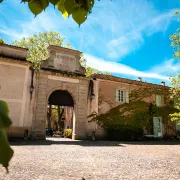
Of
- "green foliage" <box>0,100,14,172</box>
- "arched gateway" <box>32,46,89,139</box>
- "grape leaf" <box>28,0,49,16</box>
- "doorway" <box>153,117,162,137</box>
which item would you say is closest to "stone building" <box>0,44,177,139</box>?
"arched gateway" <box>32,46,89,139</box>

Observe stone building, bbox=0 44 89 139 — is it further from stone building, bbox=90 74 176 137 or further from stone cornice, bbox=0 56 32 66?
stone building, bbox=90 74 176 137

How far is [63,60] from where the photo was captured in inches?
651

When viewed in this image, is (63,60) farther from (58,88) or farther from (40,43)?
(40,43)

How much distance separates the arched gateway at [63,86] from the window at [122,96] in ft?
11.5

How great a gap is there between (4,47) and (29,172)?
12113 millimetres

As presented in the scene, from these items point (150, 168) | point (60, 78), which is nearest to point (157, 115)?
point (60, 78)

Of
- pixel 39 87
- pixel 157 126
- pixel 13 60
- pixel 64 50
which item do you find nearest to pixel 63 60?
pixel 64 50

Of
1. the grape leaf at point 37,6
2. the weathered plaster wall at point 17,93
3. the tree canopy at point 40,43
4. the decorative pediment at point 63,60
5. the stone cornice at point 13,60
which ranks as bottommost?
the grape leaf at point 37,6

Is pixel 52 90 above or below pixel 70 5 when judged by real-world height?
above

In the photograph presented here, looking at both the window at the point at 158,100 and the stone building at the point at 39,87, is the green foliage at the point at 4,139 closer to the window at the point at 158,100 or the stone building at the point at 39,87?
the stone building at the point at 39,87

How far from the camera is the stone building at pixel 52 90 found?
46.2ft

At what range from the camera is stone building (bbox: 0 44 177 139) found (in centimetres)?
1407

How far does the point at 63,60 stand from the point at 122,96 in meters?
6.50

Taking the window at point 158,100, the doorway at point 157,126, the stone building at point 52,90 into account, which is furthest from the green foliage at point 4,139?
the window at point 158,100
